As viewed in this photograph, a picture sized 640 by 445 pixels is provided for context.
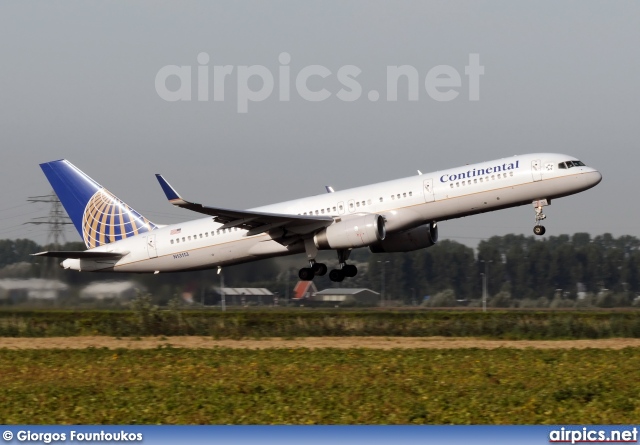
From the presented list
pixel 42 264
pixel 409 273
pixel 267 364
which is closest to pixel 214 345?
pixel 267 364

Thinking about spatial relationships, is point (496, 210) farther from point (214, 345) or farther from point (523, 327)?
point (214, 345)

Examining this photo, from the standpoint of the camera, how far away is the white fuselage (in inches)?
1308

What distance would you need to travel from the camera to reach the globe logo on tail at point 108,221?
40875 millimetres

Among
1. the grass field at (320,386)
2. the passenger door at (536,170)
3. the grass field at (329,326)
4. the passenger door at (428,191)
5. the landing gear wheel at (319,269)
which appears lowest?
the grass field at (320,386)

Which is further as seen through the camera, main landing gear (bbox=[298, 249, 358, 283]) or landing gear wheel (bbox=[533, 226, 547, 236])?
main landing gear (bbox=[298, 249, 358, 283])

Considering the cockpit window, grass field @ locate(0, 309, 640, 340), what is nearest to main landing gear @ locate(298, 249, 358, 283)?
grass field @ locate(0, 309, 640, 340)

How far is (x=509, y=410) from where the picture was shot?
15672 millimetres

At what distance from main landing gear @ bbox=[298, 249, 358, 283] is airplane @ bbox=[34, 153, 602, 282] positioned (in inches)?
1.6

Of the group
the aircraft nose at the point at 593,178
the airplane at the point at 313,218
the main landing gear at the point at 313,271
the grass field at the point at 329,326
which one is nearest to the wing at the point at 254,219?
the airplane at the point at 313,218

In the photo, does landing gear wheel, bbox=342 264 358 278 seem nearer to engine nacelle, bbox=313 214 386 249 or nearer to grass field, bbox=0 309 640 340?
grass field, bbox=0 309 640 340

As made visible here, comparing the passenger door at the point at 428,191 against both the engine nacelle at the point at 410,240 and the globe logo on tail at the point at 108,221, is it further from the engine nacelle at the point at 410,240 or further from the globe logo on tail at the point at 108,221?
the globe logo on tail at the point at 108,221

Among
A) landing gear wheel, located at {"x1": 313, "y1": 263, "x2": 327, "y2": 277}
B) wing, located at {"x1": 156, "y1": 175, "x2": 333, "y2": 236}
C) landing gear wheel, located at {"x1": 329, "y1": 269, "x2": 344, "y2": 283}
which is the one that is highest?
wing, located at {"x1": 156, "y1": 175, "x2": 333, "y2": 236}

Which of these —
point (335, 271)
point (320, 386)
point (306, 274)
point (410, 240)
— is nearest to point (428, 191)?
point (410, 240)

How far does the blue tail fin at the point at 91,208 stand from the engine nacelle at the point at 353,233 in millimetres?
8609
